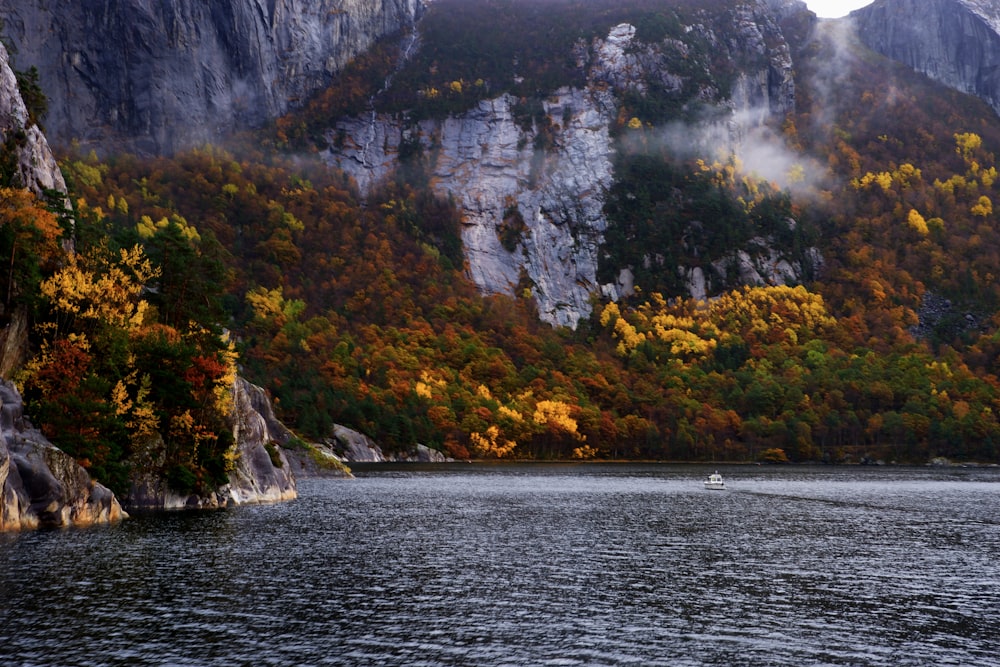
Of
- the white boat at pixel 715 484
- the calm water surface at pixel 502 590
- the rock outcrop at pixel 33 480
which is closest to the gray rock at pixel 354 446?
the white boat at pixel 715 484

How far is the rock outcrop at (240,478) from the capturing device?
75.3m

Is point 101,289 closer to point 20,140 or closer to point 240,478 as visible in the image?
point 20,140

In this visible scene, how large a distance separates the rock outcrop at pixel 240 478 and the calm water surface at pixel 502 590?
384 centimetres

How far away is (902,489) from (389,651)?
113m

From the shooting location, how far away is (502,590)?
43969mm

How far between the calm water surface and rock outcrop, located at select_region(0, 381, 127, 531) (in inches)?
133

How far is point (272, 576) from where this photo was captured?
46562 millimetres

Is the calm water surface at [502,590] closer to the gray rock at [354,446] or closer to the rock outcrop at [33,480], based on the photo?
the rock outcrop at [33,480]

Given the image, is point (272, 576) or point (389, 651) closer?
point (389, 651)

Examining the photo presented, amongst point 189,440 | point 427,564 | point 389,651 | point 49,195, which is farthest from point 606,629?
point 49,195

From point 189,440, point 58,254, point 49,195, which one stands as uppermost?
point 49,195

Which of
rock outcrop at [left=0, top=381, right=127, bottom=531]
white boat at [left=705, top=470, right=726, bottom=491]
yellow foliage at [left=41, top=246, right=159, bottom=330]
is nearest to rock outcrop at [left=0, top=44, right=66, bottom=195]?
yellow foliage at [left=41, top=246, right=159, bottom=330]

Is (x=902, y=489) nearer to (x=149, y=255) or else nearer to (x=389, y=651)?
(x=149, y=255)

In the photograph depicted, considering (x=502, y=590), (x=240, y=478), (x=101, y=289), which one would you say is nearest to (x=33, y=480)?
(x=101, y=289)
